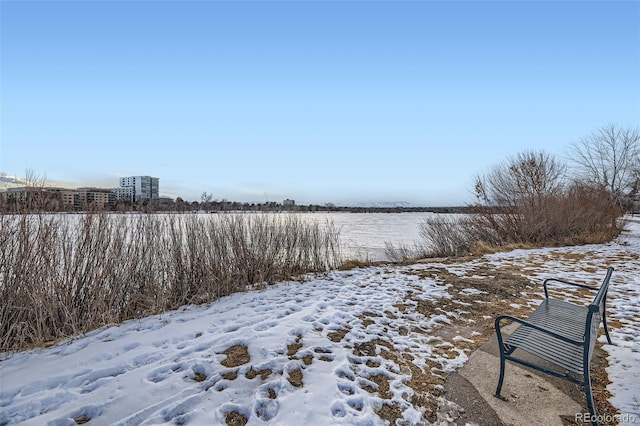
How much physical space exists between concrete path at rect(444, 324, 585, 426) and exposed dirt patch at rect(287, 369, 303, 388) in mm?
1335

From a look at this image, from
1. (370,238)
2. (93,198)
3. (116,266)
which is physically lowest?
(370,238)

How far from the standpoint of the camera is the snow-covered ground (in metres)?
2.54

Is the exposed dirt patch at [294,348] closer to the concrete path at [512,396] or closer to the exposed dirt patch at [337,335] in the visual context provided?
the exposed dirt patch at [337,335]

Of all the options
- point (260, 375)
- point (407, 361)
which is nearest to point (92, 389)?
point (260, 375)

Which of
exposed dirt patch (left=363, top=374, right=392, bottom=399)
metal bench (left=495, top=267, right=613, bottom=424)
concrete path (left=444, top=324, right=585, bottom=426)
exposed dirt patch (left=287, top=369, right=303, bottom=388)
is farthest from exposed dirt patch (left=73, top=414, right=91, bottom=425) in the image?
metal bench (left=495, top=267, right=613, bottom=424)

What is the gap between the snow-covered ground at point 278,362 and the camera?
254 centimetres

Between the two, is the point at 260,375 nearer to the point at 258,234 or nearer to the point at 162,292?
the point at 162,292

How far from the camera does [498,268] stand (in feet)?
27.3

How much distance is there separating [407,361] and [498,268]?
20.4 ft

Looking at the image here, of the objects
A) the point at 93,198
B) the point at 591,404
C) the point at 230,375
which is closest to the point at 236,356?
the point at 230,375

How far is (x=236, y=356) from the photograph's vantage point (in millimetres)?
3381

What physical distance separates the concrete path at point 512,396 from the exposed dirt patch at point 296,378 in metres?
1.33

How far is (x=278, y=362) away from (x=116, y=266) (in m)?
3.45

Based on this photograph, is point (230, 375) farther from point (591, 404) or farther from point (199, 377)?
point (591, 404)
